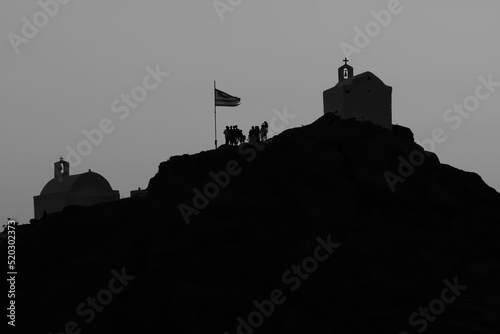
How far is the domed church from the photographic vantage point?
60.9 m

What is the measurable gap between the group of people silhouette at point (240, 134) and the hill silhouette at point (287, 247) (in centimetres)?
444

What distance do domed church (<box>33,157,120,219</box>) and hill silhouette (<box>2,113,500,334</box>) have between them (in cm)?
957

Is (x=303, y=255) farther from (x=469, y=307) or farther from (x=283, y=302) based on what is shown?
(x=469, y=307)

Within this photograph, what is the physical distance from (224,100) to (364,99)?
11095 millimetres

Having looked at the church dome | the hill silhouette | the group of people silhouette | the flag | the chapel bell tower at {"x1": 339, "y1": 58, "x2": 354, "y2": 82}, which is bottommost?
the hill silhouette

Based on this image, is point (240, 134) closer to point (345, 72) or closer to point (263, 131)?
point (263, 131)

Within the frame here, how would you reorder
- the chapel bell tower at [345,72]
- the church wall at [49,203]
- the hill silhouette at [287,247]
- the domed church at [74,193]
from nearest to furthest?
1. the hill silhouette at [287,247]
2. the chapel bell tower at [345,72]
3. the domed church at [74,193]
4. the church wall at [49,203]

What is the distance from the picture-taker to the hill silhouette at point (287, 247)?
140 feet

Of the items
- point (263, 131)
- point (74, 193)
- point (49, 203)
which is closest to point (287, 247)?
point (263, 131)

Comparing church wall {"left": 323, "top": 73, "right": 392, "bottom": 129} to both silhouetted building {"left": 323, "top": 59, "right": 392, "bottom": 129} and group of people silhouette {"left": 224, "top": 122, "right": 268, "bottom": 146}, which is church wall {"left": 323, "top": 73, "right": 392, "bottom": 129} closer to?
silhouetted building {"left": 323, "top": 59, "right": 392, "bottom": 129}

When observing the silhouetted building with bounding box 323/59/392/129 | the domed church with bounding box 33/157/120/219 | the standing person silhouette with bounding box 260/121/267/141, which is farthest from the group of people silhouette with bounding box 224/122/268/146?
the domed church with bounding box 33/157/120/219

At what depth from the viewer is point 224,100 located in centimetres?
5600

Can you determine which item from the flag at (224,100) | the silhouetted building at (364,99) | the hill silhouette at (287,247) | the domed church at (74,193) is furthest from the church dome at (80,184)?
the silhouetted building at (364,99)

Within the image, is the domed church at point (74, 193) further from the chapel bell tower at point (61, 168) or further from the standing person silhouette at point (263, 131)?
the standing person silhouette at point (263, 131)
